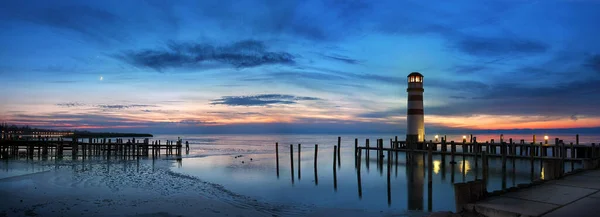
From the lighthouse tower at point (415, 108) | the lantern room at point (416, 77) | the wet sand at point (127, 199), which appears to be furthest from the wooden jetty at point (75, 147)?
the lantern room at point (416, 77)

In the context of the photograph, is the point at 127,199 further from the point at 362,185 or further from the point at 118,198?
the point at 362,185

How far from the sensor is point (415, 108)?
101ft

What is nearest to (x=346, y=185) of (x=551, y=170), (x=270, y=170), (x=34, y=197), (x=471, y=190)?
(x=270, y=170)

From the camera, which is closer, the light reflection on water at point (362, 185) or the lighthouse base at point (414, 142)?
the light reflection on water at point (362, 185)

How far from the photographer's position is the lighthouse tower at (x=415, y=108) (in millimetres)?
30797

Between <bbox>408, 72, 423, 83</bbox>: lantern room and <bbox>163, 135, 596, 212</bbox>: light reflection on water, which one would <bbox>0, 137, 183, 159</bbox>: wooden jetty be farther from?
<bbox>408, 72, 423, 83</bbox>: lantern room

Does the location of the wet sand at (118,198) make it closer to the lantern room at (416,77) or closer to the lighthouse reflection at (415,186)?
the lighthouse reflection at (415,186)

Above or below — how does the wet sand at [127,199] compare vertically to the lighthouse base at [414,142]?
below

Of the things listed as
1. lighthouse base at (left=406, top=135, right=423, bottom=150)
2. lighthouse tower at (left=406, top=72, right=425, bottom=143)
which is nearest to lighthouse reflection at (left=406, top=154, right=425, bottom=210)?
lighthouse base at (left=406, top=135, right=423, bottom=150)

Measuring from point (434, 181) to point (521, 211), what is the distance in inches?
517

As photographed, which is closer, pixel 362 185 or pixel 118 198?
pixel 118 198

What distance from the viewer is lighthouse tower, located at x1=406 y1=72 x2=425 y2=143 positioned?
30797 millimetres

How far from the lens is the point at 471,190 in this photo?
28.3 ft

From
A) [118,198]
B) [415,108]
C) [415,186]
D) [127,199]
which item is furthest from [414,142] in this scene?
[118,198]
